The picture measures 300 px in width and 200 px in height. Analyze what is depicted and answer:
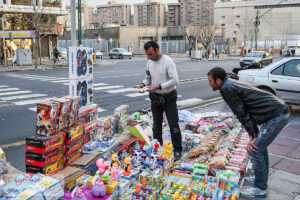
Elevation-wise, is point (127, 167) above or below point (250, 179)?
above

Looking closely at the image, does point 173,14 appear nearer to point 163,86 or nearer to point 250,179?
point 163,86

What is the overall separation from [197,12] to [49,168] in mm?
128481

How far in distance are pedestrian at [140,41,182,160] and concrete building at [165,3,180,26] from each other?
12945cm

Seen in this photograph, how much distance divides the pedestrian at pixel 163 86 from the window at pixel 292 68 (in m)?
4.86

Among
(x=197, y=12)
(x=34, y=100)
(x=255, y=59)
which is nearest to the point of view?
(x=34, y=100)

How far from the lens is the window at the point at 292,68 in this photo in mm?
8312

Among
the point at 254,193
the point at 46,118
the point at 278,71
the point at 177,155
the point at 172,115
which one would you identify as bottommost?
the point at 254,193

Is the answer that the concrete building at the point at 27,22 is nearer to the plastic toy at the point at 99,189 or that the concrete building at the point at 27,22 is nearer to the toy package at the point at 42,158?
the toy package at the point at 42,158

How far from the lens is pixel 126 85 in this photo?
1448cm

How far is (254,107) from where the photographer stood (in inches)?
148

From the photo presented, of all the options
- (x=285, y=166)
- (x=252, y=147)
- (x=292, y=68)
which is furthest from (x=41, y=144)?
(x=292, y=68)

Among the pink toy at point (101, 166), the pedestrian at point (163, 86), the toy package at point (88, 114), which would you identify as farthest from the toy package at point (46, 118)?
the pedestrian at point (163, 86)

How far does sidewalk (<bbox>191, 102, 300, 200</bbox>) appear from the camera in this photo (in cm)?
413

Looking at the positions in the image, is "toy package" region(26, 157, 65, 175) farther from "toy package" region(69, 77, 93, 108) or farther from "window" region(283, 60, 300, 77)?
"window" region(283, 60, 300, 77)
